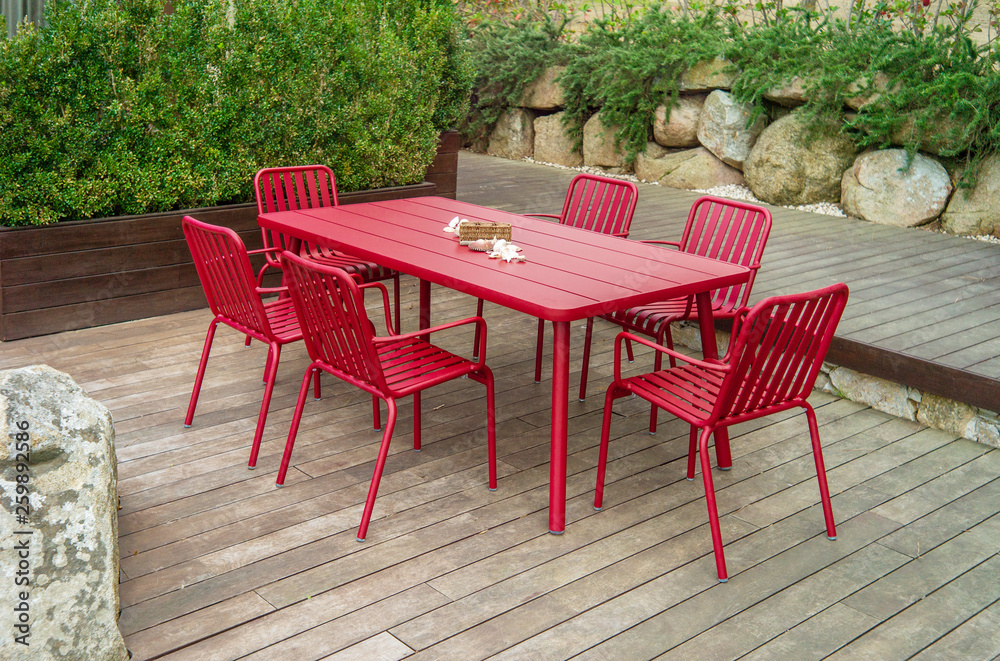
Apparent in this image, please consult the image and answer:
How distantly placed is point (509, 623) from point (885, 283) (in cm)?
370

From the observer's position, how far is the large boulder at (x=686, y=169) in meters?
8.42

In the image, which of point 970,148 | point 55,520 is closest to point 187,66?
point 55,520

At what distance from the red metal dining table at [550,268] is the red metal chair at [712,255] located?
27 centimetres

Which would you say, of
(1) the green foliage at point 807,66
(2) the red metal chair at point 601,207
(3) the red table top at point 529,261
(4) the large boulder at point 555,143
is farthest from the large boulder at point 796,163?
(3) the red table top at point 529,261

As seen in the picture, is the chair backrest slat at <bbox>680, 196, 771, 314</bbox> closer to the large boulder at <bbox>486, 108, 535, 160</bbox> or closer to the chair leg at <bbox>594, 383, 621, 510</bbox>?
the chair leg at <bbox>594, 383, 621, 510</bbox>

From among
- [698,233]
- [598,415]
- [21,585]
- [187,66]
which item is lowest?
[598,415]

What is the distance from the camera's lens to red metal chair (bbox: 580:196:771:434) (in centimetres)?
356

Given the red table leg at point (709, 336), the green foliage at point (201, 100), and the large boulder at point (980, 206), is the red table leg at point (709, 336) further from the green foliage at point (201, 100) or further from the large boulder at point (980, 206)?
the large boulder at point (980, 206)

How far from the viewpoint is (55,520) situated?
6.86 feet

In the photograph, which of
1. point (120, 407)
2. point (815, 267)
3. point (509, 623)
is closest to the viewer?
point (509, 623)

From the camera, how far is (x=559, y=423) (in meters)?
2.78

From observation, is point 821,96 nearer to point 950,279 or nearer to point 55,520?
point 950,279

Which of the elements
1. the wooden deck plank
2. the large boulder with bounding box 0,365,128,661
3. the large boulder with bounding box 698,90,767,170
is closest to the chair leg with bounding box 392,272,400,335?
the large boulder with bounding box 0,365,128,661

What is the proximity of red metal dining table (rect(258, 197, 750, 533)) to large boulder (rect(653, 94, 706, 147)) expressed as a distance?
494 centimetres
